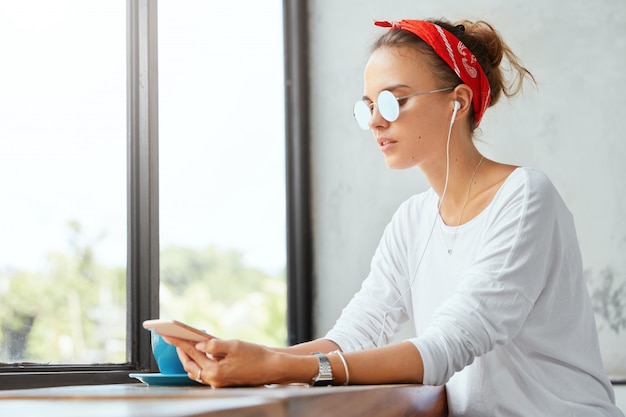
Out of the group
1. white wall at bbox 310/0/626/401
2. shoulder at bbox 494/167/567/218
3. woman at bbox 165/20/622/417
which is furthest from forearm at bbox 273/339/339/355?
white wall at bbox 310/0/626/401

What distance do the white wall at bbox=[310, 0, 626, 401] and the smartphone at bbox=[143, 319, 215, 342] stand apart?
4.82 feet

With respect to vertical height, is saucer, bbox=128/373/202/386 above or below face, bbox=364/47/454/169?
below

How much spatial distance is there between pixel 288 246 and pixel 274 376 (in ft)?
5.54

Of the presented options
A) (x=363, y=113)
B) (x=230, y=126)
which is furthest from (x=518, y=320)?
(x=230, y=126)

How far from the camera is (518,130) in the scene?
2541mm

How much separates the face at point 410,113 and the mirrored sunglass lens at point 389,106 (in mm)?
24

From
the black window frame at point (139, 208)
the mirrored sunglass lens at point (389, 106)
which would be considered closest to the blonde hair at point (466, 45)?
the mirrored sunglass lens at point (389, 106)

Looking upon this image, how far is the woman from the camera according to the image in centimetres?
138

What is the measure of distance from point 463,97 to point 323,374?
0.79 meters

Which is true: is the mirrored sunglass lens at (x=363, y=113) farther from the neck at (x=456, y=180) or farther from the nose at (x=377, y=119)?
the neck at (x=456, y=180)

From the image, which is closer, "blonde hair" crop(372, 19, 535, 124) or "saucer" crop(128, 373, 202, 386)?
"saucer" crop(128, 373, 202, 386)

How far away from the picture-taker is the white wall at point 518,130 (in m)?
2.41

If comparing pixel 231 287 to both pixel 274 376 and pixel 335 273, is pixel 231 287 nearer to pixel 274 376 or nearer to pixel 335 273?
pixel 335 273

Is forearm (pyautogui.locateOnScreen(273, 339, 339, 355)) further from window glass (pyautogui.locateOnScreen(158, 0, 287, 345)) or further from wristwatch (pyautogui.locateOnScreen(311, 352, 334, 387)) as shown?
window glass (pyautogui.locateOnScreen(158, 0, 287, 345))
